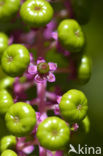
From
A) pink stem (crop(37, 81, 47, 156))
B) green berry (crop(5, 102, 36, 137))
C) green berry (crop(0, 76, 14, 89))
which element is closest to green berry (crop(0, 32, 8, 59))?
green berry (crop(0, 76, 14, 89))

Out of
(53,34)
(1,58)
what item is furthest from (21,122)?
(53,34)

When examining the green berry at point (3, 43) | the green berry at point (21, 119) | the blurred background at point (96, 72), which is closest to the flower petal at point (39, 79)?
the green berry at point (21, 119)

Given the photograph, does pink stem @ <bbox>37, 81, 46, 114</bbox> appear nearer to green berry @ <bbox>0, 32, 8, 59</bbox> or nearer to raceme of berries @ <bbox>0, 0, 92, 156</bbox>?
raceme of berries @ <bbox>0, 0, 92, 156</bbox>

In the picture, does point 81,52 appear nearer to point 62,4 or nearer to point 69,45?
point 69,45

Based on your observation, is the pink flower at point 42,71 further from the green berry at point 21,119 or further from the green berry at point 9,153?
the green berry at point 9,153

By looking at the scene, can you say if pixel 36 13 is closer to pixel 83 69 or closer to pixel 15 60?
pixel 15 60

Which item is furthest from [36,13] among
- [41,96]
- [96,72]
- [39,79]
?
[96,72]
